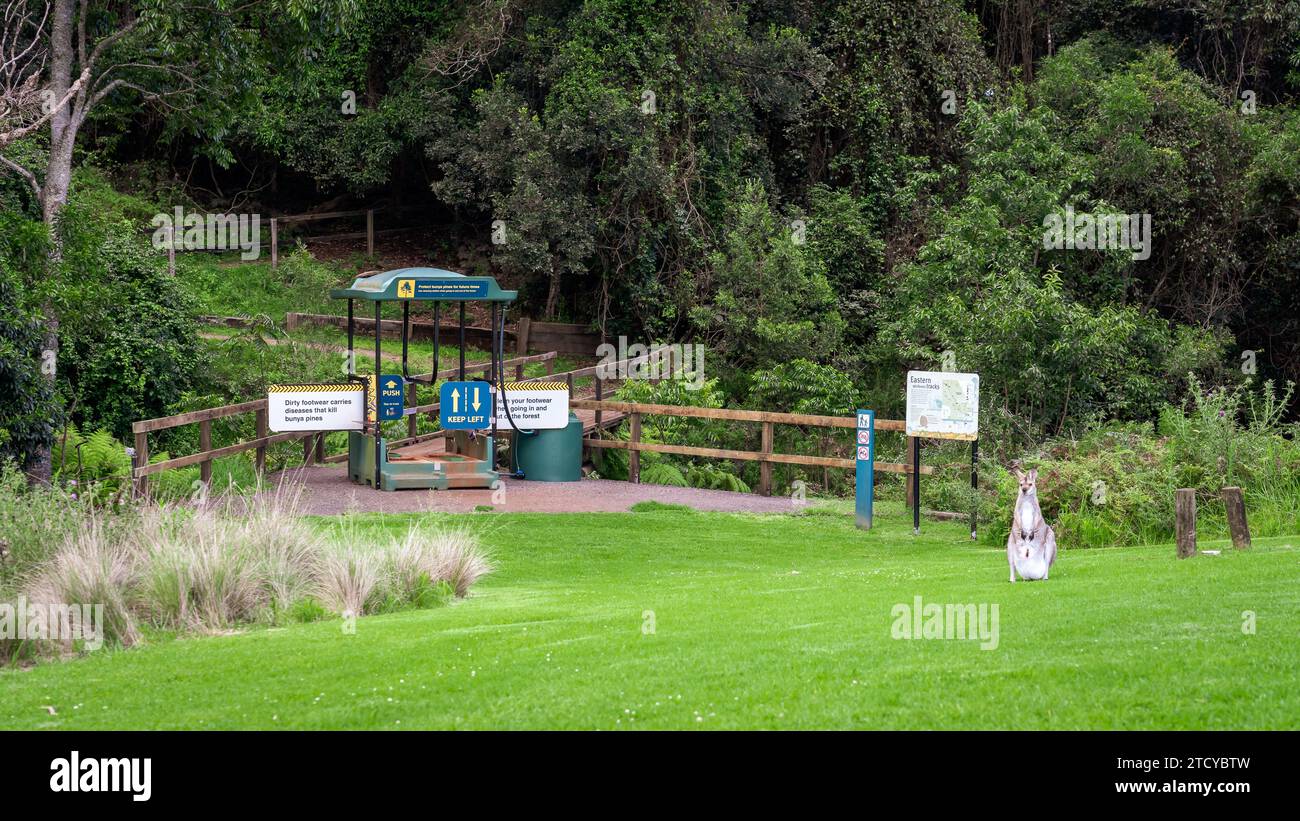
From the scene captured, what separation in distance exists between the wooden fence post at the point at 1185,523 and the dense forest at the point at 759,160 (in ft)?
31.6

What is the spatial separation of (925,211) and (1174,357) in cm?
818

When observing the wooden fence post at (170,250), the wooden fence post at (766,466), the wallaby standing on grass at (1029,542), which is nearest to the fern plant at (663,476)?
the wooden fence post at (766,466)

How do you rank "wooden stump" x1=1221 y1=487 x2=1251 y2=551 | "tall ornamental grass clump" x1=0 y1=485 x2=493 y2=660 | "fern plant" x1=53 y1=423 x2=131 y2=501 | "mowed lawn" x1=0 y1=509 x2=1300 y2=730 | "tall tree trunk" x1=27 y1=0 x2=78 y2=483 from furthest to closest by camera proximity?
"tall tree trunk" x1=27 y1=0 x2=78 y2=483 < "fern plant" x1=53 y1=423 x2=131 y2=501 < "wooden stump" x1=1221 y1=487 x2=1251 y2=551 < "tall ornamental grass clump" x1=0 y1=485 x2=493 y2=660 < "mowed lawn" x1=0 y1=509 x2=1300 y2=730

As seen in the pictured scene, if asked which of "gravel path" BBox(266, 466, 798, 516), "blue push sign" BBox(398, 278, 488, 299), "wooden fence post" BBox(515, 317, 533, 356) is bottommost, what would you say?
"gravel path" BBox(266, 466, 798, 516)

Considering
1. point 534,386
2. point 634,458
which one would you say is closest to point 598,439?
point 634,458

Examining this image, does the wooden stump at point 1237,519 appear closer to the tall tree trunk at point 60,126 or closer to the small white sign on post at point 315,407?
the small white sign on post at point 315,407

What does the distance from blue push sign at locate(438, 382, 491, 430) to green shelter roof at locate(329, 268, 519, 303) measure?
1307mm

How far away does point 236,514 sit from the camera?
1349 cm

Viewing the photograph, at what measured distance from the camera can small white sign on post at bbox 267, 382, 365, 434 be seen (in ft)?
60.7

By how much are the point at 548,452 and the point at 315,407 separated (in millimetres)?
3795

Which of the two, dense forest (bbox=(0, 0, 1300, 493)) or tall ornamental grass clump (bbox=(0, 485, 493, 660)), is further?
dense forest (bbox=(0, 0, 1300, 493))

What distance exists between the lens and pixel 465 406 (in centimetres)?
1947

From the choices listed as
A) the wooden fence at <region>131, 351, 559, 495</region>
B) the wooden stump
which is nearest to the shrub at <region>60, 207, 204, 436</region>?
the wooden fence at <region>131, 351, 559, 495</region>

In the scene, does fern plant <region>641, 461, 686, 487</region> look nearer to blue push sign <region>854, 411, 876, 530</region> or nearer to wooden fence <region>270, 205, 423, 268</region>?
blue push sign <region>854, 411, 876, 530</region>
